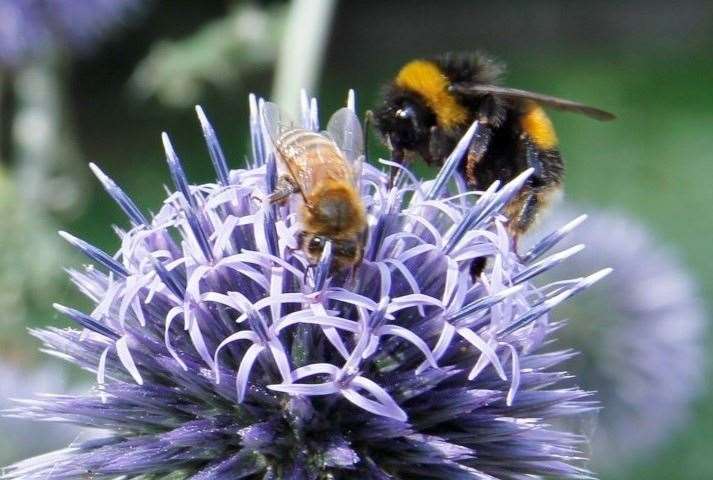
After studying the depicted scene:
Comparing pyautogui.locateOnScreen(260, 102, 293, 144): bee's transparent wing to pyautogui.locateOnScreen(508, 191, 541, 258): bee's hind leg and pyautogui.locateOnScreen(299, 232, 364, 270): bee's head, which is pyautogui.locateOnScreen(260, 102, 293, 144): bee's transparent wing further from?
pyautogui.locateOnScreen(508, 191, 541, 258): bee's hind leg

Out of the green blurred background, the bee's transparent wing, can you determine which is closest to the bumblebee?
the bee's transparent wing

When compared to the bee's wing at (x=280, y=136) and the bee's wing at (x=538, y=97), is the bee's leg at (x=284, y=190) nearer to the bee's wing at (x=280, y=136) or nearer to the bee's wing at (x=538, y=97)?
the bee's wing at (x=280, y=136)

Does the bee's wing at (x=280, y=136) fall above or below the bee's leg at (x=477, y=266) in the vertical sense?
above

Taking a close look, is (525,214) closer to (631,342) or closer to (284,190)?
(284,190)

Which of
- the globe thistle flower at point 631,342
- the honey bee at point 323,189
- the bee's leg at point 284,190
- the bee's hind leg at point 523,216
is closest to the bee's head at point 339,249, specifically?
the honey bee at point 323,189

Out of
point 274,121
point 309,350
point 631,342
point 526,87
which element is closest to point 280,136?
point 274,121

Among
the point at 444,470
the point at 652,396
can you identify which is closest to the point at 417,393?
the point at 444,470
